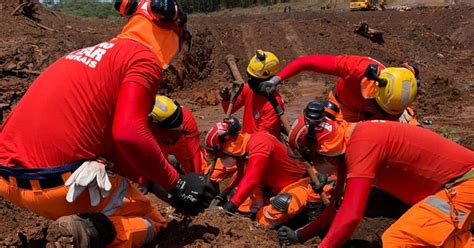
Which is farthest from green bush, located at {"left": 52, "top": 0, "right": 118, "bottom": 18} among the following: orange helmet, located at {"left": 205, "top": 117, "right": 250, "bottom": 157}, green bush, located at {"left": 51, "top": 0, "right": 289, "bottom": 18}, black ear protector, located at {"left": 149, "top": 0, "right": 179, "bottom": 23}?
black ear protector, located at {"left": 149, "top": 0, "right": 179, "bottom": 23}

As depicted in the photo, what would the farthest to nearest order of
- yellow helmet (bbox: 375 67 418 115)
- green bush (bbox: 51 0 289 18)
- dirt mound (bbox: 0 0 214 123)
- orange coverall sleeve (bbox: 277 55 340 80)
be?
1. green bush (bbox: 51 0 289 18)
2. dirt mound (bbox: 0 0 214 123)
3. orange coverall sleeve (bbox: 277 55 340 80)
4. yellow helmet (bbox: 375 67 418 115)

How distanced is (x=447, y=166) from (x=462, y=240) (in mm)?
551

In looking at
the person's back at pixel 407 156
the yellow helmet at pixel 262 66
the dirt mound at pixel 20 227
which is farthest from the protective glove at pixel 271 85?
the dirt mound at pixel 20 227

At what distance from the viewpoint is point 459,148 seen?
416 centimetres

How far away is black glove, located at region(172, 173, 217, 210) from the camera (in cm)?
376

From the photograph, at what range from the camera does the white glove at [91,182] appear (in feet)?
11.2

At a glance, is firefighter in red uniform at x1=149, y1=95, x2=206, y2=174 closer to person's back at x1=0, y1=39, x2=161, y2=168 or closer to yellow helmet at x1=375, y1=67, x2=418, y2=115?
yellow helmet at x1=375, y1=67, x2=418, y2=115

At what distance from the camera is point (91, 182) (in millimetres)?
3469

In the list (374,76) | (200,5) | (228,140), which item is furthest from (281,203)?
(200,5)

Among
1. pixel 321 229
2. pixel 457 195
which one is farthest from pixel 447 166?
pixel 321 229

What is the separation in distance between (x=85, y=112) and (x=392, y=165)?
2.13m

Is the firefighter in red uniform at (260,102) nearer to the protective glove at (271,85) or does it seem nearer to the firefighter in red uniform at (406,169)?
the protective glove at (271,85)

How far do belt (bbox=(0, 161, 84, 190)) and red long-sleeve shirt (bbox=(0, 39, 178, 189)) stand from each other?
4 cm

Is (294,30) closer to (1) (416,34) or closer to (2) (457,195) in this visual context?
(1) (416,34)
